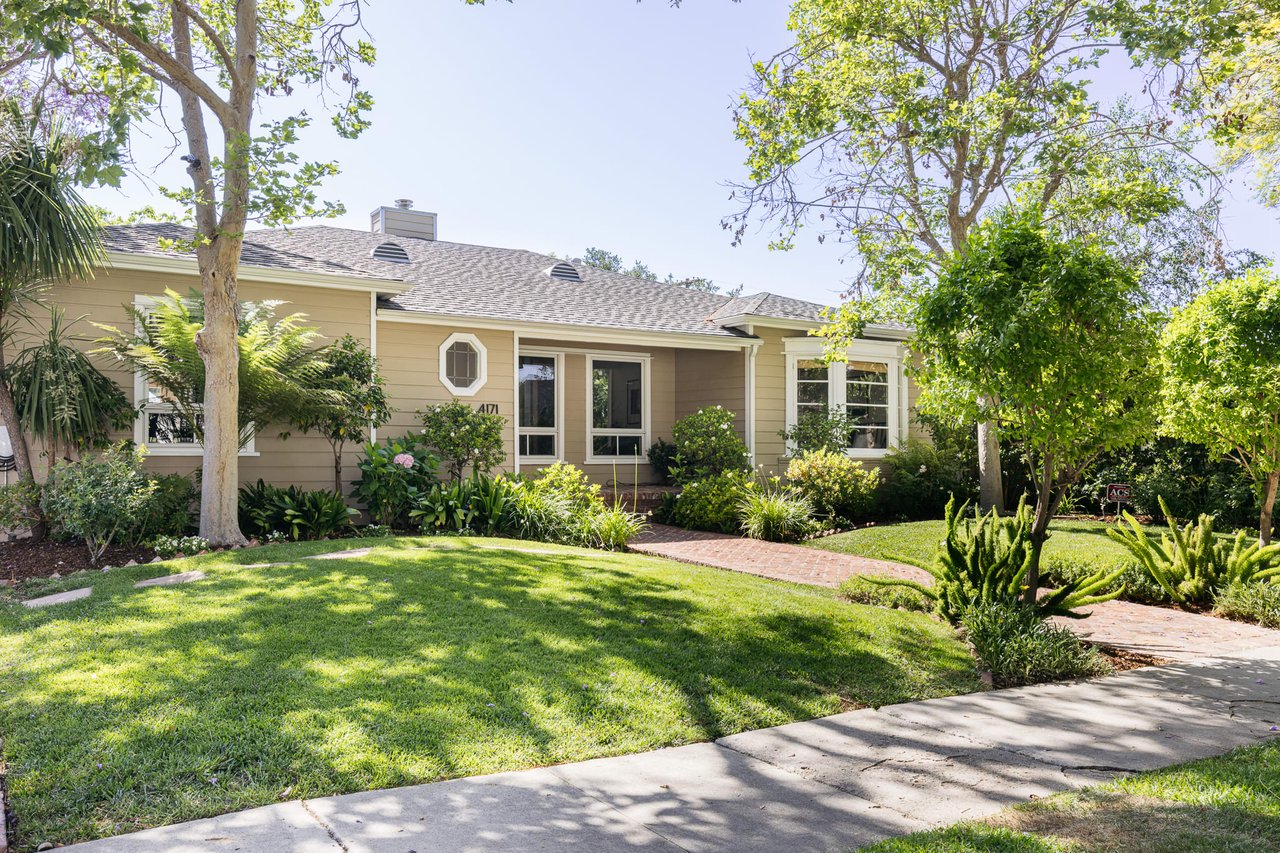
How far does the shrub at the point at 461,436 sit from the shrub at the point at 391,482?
70cm

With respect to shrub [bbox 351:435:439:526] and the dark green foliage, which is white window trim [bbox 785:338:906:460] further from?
the dark green foliage

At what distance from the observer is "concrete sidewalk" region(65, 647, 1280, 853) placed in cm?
317

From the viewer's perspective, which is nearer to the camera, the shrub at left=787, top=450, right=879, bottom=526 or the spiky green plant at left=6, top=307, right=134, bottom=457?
the spiky green plant at left=6, top=307, right=134, bottom=457

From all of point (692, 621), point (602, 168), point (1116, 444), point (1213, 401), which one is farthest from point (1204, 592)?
point (602, 168)

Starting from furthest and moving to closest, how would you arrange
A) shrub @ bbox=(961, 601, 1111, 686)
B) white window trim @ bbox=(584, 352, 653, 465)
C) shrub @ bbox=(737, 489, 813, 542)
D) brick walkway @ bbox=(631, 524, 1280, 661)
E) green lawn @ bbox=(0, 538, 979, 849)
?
white window trim @ bbox=(584, 352, 653, 465)
shrub @ bbox=(737, 489, 813, 542)
brick walkway @ bbox=(631, 524, 1280, 661)
shrub @ bbox=(961, 601, 1111, 686)
green lawn @ bbox=(0, 538, 979, 849)

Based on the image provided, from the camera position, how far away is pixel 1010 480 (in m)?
15.8

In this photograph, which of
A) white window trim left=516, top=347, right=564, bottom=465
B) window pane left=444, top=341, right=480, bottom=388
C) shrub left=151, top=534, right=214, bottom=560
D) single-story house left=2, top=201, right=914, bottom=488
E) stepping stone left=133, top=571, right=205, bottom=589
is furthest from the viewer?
white window trim left=516, top=347, right=564, bottom=465

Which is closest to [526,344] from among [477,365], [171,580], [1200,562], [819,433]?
[477,365]

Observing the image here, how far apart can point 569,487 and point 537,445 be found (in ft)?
12.5

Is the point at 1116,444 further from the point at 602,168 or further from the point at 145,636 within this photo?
the point at 602,168

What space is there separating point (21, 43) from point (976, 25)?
12.2 m

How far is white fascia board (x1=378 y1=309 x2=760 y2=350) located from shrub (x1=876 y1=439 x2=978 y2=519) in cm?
342

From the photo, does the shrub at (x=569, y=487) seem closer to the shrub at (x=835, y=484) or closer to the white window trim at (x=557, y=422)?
the white window trim at (x=557, y=422)

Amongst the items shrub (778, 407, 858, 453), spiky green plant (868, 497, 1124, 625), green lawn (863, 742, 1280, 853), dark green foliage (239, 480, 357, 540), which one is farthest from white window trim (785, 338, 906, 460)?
green lawn (863, 742, 1280, 853)
